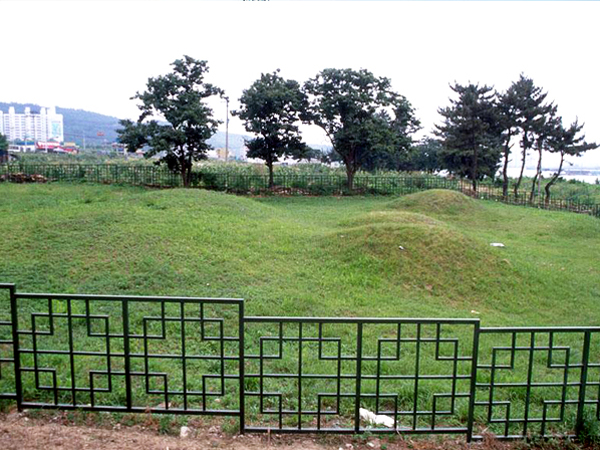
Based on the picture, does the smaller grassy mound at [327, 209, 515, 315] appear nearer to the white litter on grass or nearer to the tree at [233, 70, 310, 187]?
the white litter on grass

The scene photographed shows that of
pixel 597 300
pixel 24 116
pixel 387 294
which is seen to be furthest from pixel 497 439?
pixel 24 116

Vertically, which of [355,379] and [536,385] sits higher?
[536,385]

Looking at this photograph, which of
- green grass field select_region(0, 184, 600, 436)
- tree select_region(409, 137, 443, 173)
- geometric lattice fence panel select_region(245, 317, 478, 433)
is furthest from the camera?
tree select_region(409, 137, 443, 173)

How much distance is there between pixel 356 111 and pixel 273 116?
3988 millimetres

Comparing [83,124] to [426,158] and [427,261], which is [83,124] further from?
[427,261]

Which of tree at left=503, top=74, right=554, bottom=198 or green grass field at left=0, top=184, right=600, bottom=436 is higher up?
tree at left=503, top=74, right=554, bottom=198

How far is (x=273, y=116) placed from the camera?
25.4 m

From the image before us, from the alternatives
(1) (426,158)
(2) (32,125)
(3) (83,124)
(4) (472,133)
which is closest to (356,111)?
(4) (472,133)

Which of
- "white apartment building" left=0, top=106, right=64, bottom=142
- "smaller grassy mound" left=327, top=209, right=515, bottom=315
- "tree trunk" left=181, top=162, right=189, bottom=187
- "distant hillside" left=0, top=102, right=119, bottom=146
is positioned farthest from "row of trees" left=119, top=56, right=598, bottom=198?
"white apartment building" left=0, top=106, right=64, bottom=142

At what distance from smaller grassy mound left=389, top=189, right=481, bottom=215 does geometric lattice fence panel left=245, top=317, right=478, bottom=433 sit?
12.6m

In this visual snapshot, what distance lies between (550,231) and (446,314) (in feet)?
33.4

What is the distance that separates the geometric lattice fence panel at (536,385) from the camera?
3621 mm

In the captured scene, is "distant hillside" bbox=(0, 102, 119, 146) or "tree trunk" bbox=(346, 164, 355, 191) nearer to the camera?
"tree trunk" bbox=(346, 164, 355, 191)

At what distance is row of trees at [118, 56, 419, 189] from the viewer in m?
23.4
